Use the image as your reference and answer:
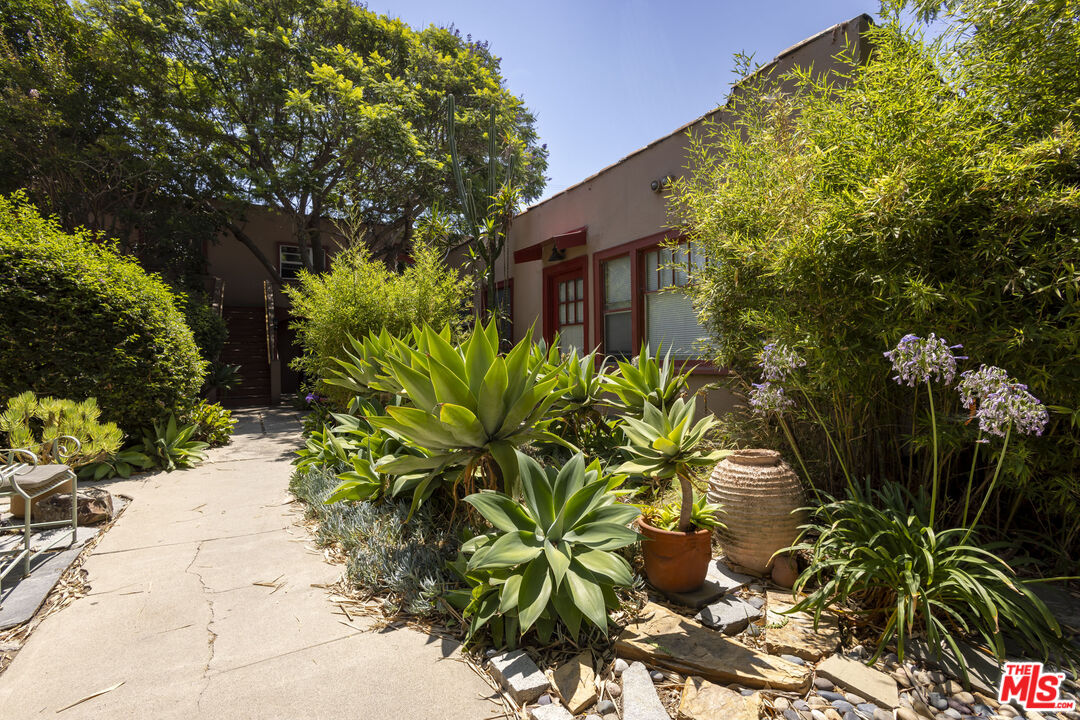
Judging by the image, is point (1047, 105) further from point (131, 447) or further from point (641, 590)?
point (131, 447)

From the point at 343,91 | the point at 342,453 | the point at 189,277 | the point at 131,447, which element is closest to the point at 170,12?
the point at 343,91

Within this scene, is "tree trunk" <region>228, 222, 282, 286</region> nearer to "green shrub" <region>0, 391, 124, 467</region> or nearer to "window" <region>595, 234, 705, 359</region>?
"green shrub" <region>0, 391, 124, 467</region>

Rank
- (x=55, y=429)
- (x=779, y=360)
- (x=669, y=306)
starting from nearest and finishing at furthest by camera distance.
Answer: (x=779, y=360), (x=55, y=429), (x=669, y=306)

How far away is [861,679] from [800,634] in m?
0.25

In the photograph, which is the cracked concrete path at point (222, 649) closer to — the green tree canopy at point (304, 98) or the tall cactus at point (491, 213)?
the tall cactus at point (491, 213)

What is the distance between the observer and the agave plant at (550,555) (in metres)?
1.61

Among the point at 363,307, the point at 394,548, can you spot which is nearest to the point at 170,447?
the point at 363,307

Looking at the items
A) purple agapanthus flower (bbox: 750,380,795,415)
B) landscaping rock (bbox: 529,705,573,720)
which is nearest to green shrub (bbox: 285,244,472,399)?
purple agapanthus flower (bbox: 750,380,795,415)

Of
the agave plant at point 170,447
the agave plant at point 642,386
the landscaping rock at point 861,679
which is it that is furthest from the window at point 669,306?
the agave plant at point 170,447

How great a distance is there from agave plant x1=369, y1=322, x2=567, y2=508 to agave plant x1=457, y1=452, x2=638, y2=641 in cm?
26

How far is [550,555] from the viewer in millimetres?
1657

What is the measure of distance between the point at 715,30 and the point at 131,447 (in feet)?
21.1

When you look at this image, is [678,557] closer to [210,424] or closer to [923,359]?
[923,359]

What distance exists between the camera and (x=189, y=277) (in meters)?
9.20
